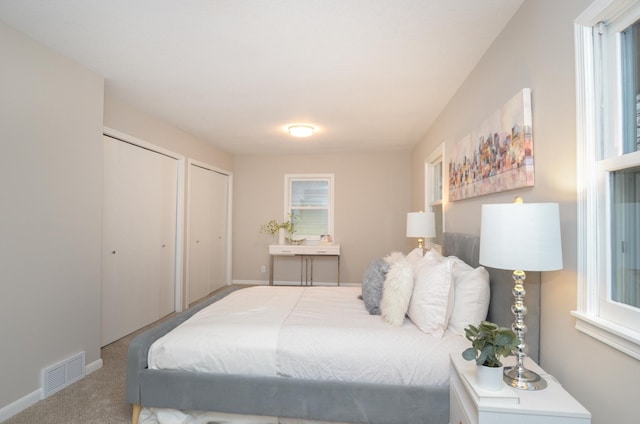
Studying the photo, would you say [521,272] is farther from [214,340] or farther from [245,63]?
[245,63]

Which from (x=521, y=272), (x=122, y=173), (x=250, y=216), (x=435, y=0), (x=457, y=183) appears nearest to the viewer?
(x=521, y=272)

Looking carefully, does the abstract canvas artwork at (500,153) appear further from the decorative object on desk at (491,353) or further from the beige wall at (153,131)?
the beige wall at (153,131)

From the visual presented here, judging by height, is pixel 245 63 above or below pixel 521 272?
above

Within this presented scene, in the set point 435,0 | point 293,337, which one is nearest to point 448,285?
→ point 293,337

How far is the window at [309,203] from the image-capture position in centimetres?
579

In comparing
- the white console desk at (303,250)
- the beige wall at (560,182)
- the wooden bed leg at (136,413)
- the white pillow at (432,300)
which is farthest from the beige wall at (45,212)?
the beige wall at (560,182)

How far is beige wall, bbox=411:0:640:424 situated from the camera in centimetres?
112

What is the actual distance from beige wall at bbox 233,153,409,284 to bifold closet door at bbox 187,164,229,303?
344mm

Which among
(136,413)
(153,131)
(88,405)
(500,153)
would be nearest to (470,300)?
(500,153)

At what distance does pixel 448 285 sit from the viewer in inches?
73.3

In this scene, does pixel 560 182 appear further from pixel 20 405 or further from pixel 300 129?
pixel 20 405

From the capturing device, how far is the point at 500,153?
195cm

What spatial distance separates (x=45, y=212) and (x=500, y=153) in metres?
3.03

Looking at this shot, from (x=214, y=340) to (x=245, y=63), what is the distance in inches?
77.4
